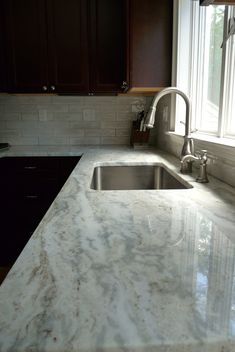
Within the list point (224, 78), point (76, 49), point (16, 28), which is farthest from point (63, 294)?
point (16, 28)

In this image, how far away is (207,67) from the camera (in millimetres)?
1729

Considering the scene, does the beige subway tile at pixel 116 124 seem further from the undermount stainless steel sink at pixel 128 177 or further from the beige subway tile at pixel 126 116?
the undermount stainless steel sink at pixel 128 177

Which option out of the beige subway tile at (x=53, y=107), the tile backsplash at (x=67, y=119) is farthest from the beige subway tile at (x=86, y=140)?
the beige subway tile at (x=53, y=107)

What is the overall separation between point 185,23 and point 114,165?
3.63 feet

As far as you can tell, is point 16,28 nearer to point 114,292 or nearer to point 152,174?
point 152,174

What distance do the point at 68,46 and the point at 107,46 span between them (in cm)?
34

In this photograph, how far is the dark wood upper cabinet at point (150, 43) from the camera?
1.93 metres

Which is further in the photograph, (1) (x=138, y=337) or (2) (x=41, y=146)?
(2) (x=41, y=146)

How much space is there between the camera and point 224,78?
1.29 m

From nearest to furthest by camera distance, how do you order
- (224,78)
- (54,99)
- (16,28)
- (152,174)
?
(224,78) → (152,174) → (16,28) → (54,99)

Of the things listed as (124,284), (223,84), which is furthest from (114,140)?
(124,284)

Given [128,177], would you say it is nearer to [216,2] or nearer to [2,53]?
[216,2]

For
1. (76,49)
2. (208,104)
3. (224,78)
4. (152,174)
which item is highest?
(76,49)

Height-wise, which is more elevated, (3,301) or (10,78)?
(10,78)
